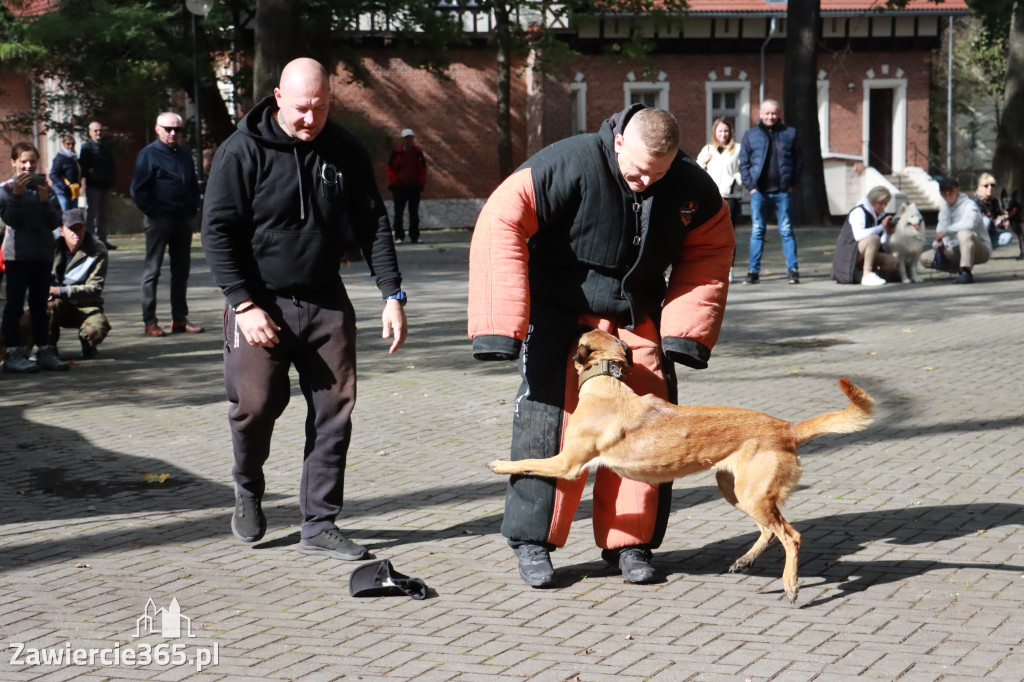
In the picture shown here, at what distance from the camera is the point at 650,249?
4902 mm

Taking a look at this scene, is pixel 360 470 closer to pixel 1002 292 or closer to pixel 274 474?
pixel 274 474

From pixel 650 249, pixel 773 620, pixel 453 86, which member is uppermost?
pixel 453 86

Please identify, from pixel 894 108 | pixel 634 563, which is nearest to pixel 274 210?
pixel 634 563

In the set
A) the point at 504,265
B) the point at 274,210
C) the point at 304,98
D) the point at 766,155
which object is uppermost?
the point at 766,155

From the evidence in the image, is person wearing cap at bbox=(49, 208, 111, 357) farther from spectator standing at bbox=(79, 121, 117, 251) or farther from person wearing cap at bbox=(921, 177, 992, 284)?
person wearing cap at bbox=(921, 177, 992, 284)

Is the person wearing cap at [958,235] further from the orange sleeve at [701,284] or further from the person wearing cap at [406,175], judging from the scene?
the orange sleeve at [701,284]

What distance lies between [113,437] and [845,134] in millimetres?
34507

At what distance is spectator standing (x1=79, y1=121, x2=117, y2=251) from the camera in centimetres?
1905

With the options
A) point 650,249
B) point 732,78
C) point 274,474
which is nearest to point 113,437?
point 274,474

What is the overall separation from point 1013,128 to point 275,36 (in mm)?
14407

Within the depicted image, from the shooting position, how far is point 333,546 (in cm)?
539

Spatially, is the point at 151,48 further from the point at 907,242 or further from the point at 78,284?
the point at 907,242

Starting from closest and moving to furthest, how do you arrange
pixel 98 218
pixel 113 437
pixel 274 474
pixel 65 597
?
pixel 65 597 → pixel 274 474 → pixel 113 437 → pixel 98 218

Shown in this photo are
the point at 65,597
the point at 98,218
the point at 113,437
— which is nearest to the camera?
the point at 65,597
